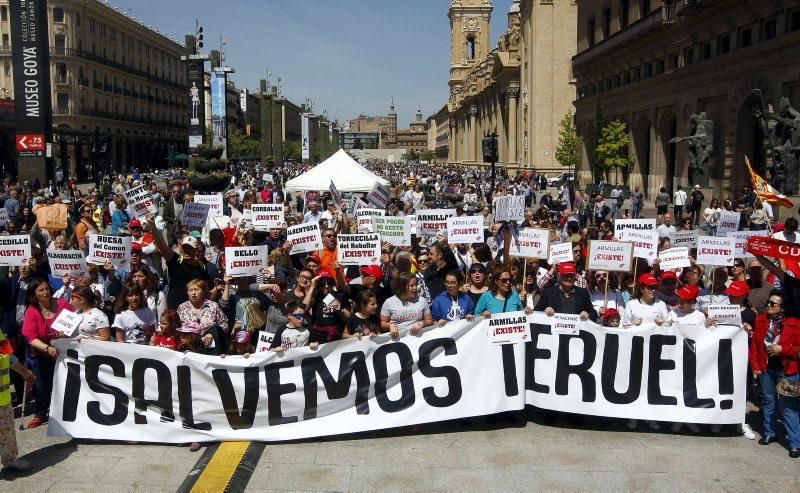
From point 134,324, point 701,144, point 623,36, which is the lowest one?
point 134,324

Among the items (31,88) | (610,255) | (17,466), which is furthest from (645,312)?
(31,88)

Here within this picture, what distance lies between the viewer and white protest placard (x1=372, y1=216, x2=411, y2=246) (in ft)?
37.9

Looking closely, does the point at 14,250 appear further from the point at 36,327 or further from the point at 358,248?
the point at 358,248

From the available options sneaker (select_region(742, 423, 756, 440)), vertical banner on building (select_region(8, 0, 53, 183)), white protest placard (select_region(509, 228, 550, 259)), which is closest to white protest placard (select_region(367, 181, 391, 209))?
white protest placard (select_region(509, 228, 550, 259))

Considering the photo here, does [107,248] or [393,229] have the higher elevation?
[393,229]

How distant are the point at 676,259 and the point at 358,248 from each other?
3889 millimetres

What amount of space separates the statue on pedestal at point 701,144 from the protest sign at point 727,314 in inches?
1055

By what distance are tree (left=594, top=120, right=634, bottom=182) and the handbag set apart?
125ft

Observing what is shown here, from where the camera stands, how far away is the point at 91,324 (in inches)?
290

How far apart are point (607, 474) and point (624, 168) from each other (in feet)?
136

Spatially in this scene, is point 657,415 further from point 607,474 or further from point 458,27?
point 458,27

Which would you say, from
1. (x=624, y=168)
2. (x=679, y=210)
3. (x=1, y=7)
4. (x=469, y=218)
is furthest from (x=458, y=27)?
(x=469, y=218)

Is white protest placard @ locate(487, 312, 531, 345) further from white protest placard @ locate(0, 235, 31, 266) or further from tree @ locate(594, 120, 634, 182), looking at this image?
tree @ locate(594, 120, 634, 182)

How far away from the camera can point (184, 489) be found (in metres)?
6.25
